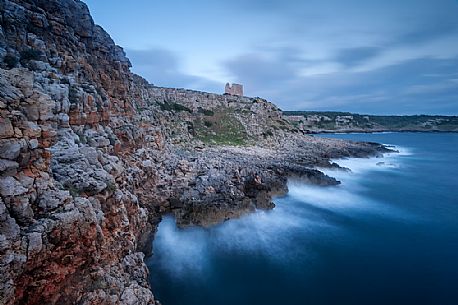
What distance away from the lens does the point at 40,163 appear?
7195 millimetres

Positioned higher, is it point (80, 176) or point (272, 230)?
point (80, 176)

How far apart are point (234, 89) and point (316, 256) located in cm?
6093

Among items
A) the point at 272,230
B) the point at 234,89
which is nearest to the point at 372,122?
the point at 234,89

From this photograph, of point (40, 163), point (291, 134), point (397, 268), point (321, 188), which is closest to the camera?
point (40, 163)

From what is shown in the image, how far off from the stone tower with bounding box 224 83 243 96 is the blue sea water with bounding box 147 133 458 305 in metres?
50.3

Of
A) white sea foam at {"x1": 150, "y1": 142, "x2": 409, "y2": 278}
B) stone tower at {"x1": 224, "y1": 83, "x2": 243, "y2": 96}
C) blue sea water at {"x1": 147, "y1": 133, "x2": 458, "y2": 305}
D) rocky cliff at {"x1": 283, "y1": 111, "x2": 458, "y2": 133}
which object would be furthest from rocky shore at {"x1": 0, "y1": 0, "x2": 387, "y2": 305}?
rocky cliff at {"x1": 283, "y1": 111, "x2": 458, "y2": 133}

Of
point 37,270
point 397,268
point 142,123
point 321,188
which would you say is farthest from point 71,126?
point 321,188

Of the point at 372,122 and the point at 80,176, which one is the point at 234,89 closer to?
the point at 80,176

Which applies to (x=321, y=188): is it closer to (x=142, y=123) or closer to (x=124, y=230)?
(x=142, y=123)

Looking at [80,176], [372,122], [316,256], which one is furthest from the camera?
[372,122]

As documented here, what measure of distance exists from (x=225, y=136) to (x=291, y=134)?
17037 mm

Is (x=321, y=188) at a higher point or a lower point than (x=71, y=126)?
lower

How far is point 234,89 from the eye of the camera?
73.0 meters

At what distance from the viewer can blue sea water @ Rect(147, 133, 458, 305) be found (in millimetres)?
12648
